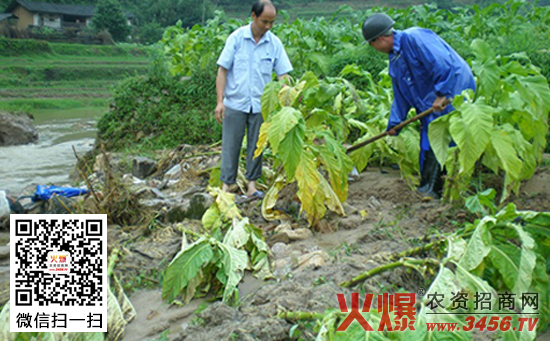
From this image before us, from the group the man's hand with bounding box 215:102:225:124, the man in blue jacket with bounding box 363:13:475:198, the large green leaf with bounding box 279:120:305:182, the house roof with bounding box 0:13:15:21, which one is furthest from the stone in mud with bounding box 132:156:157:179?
the house roof with bounding box 0:13:15:21

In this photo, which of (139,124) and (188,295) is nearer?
(188,295)

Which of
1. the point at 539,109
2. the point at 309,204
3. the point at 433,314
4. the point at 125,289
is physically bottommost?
the point at 125,289

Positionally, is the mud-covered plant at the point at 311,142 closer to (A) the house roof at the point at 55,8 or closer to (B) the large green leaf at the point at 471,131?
(B) the large green leaf at the point at 471,131

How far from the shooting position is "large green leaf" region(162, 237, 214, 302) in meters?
2.91

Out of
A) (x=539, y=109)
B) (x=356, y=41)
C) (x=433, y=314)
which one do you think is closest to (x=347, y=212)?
(x=539, y=109)

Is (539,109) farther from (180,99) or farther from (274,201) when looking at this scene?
(180,99)

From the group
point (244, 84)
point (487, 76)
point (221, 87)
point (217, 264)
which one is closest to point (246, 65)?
point (244, 84)

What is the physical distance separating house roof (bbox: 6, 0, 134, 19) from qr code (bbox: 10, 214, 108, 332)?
38.5 meters

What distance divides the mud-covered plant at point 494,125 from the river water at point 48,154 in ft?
14.0

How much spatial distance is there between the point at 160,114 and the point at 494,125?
242 inches

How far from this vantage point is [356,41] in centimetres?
1005

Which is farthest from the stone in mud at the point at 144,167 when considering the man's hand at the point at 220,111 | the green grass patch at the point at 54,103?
the green grass patch at the point at 54,103

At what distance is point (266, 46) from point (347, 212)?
4.90 ft

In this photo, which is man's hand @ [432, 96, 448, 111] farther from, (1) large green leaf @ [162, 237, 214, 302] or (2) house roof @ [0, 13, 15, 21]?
(2) house roof @ [0, 13, 15, 21]
